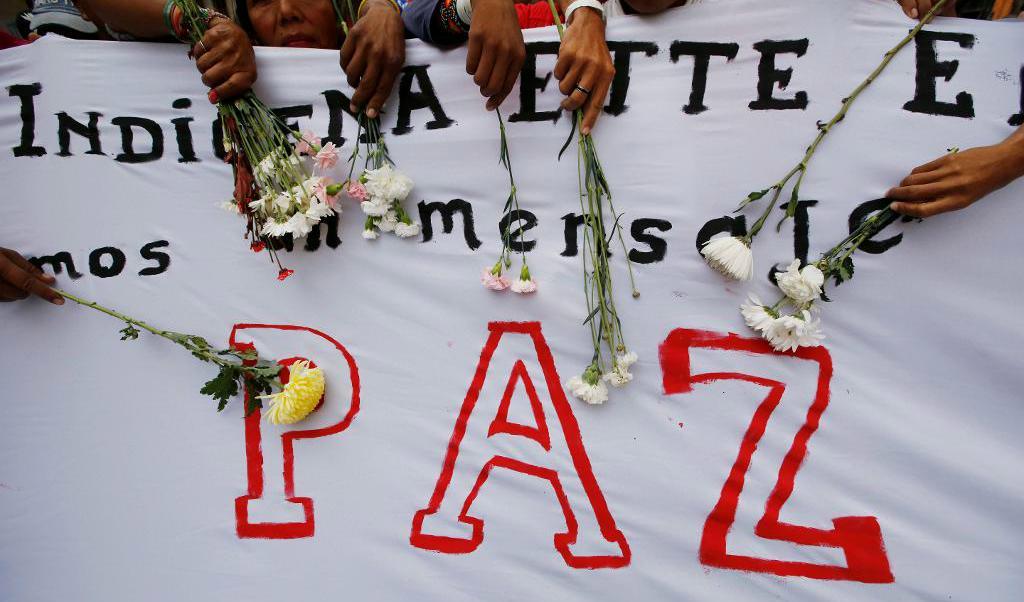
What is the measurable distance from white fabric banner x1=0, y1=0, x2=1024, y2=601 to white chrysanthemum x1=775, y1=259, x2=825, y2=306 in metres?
0.06

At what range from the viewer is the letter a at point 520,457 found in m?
1.14

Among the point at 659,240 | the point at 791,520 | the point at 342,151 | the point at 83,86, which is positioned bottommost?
the point at 791,520

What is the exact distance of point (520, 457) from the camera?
1.16m

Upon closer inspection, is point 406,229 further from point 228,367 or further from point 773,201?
point 773,201

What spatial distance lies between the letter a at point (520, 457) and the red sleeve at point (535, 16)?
Result: 0.71 m

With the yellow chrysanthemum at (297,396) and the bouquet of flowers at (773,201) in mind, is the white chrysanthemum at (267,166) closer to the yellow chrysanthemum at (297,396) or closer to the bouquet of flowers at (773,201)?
the yellow chrysanthemum at (297,396)

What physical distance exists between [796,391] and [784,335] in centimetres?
12

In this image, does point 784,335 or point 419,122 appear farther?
point 419,122

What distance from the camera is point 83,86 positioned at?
4.08ft

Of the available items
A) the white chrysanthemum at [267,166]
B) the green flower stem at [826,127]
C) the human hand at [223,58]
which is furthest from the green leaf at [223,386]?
the green flower stem at [826,127]

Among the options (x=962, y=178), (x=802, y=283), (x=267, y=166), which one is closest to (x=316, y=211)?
(x=267, y=166)

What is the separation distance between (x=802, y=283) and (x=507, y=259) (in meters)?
0.56

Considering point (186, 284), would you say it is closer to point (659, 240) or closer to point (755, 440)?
point (659, 240)

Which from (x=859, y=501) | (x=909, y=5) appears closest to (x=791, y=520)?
(x=859, y=501)
